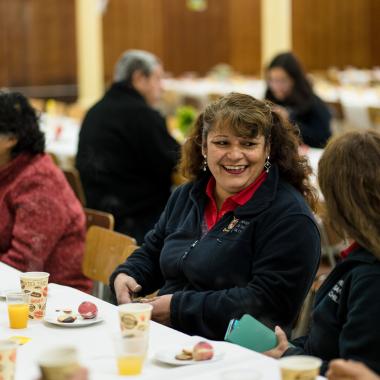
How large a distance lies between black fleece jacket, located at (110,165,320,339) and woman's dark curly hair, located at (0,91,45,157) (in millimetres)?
1083

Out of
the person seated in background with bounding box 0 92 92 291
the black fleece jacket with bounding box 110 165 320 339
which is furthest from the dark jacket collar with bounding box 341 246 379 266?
the person seated in background with bounding box 0 92 92 291

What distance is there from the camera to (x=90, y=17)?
13.0 meters

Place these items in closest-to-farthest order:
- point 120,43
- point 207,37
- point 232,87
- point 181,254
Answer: point 181,254, point 232,87, point 120,43, point 207,37

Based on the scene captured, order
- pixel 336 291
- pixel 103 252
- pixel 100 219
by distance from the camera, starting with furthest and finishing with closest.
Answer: pixel 100 219
pixel 103 252
pixel 336 291

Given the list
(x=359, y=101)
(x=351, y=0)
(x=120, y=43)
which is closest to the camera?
(x=359, y=101)

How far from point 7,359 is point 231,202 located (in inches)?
48.4

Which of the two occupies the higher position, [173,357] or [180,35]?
[180,35]

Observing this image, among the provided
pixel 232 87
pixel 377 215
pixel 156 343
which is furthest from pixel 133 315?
pixel 232 87

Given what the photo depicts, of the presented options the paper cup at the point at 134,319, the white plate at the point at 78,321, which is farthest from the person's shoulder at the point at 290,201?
the paper cup at the point at 134,319

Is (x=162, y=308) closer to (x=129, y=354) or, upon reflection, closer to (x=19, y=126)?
(x=129, y=354)

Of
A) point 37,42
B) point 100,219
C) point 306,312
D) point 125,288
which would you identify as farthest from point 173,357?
point 37,42

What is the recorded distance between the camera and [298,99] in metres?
6.64

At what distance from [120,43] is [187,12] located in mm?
1542

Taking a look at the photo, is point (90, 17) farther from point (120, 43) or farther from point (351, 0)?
point (351, 0)
